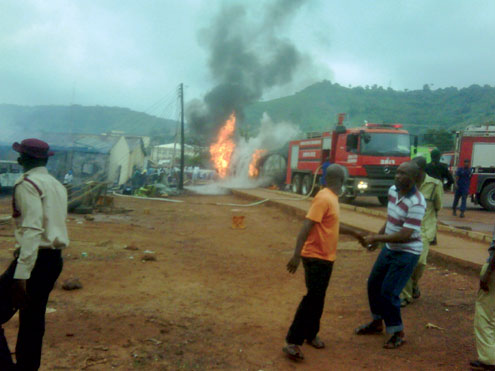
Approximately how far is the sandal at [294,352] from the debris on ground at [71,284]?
3.01m

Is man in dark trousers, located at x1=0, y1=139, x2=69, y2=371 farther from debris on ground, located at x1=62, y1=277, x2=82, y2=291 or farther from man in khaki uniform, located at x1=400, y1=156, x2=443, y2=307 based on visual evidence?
man in khaki uniform, located at x1=400, y1=156, x2=443, y2=307

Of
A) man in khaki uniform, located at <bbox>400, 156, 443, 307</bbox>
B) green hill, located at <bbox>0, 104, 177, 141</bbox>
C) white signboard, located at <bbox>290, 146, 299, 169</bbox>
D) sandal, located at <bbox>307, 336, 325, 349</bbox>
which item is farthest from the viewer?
green hill, located at <bbox>0, 104, 177, 141</bbox>

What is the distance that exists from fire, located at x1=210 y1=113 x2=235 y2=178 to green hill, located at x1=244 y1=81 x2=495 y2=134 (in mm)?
35844

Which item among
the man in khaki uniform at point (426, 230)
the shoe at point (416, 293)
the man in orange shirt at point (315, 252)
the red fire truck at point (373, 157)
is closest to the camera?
the man in orange shirt at point (315, 252)

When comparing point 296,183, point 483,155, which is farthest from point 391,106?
point 483,155

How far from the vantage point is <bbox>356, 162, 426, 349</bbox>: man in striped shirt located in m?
4.02

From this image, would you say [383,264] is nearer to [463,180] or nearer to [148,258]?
[148,258]

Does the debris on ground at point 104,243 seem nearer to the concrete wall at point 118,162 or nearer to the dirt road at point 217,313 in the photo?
the dirt road at point 217,313

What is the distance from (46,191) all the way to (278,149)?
24.1 m

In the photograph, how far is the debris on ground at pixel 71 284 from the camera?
561cm

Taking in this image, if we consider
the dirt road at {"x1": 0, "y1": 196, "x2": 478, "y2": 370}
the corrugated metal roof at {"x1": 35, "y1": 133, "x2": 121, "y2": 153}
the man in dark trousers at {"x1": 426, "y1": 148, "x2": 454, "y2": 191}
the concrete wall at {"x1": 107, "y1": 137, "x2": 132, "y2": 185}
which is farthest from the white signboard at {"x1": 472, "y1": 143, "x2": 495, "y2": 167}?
the concrete wall at {"x1": 107, "y1": 137, "x2": 132, "y2": 185}

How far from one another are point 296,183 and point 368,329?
56.3ft

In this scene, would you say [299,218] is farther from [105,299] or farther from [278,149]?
[278,149]

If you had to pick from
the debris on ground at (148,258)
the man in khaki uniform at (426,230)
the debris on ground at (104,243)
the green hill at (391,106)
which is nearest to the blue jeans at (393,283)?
the man in khaki uniform at (426,230)
